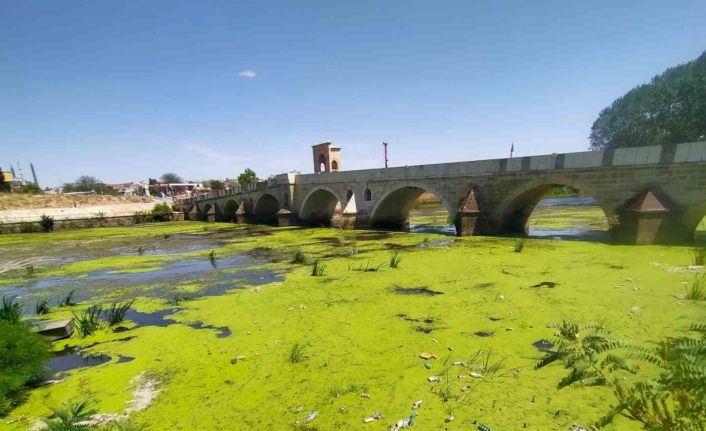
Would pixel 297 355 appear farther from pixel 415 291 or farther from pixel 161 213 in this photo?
pixel 161 213

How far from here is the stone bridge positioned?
11883mm

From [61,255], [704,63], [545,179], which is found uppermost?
[704,63]

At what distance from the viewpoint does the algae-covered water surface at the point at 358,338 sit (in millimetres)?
3922

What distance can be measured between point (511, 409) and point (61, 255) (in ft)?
75.8

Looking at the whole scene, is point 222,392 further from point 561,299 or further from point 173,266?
point 173,266

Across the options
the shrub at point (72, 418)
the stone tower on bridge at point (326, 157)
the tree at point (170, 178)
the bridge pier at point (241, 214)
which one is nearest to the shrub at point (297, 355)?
the shrub at point (72, 418)

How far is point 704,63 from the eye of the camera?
40.9 metres

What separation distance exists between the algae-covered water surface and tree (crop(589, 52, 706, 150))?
135 feet

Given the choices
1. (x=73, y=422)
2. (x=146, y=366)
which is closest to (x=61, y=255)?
(x=146, y=366)

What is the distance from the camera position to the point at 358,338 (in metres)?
5.96

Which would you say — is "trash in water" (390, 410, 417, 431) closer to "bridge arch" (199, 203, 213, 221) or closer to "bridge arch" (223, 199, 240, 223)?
"bridge arch" (223, 199, 240, 223)

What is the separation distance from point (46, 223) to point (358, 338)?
141ft

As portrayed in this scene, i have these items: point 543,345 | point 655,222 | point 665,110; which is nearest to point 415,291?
point 543,345

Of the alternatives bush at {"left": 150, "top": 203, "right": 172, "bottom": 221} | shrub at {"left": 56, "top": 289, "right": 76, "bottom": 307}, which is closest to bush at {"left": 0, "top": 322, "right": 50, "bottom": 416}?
shrub at {"left": 56, "top": 289, "right": 76, "bottom": 307}
